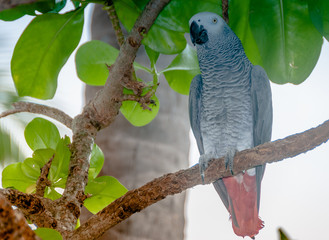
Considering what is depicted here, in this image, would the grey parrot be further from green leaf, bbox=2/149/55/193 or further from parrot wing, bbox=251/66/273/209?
green leaf, bbox=2/149/55/193

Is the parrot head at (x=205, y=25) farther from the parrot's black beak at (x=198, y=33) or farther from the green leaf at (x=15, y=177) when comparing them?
the green leaf at (x=15, y=177)

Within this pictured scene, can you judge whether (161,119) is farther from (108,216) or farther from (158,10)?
(108,216)

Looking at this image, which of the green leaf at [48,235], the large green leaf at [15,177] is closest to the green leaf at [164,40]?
the large green leaf at [15,177]

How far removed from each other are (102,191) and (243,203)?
1.24 ft

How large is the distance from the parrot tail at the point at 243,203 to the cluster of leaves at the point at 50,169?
12.2 inches

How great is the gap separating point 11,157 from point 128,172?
566mm

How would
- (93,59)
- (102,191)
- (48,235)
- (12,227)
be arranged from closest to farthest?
(12,227) < (48,235) < (102,191) < (93,59)

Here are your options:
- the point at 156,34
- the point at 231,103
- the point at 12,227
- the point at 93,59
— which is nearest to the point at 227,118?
the point at 231,103

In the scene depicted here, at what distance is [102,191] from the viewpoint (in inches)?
31.5

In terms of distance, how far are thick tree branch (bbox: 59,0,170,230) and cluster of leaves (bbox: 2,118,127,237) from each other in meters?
0.03

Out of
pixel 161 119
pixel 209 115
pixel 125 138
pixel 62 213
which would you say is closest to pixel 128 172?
pixel 125 138

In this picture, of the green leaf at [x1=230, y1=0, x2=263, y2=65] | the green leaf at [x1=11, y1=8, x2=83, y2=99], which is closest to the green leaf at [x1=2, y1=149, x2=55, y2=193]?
the green leaf at [x1=11, y1=8, x2=83, y2=99]

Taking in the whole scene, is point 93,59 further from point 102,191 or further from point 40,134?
point 102,191

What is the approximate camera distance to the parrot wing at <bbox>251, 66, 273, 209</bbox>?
88 centimetres
